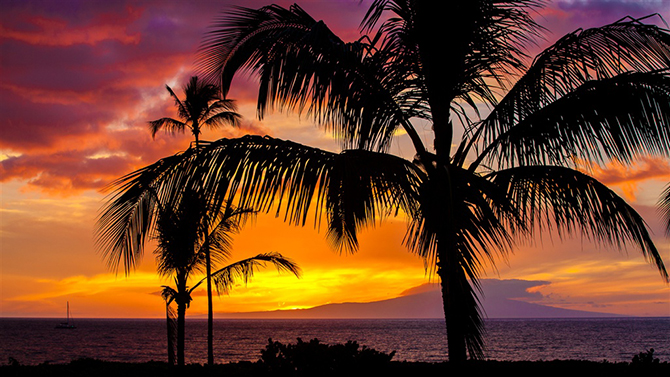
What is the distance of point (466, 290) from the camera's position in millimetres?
6797

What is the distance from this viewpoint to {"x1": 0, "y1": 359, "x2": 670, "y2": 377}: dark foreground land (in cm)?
636

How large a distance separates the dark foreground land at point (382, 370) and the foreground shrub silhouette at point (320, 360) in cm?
1

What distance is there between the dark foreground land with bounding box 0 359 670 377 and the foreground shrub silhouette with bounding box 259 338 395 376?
12 millimetres

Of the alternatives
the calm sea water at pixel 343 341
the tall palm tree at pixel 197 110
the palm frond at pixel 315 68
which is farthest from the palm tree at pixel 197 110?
the calm sea water at pixel 343 341

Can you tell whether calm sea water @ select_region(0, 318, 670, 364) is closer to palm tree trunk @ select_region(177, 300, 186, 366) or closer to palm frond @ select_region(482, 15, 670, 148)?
palm tree trunk @ select_region(177, 300, 186, 366)

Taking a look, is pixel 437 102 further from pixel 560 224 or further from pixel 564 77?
pixel 560 224

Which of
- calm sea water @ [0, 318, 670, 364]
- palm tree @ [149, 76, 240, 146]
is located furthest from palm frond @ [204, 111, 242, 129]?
calm sea water @ [0, 318, 670, 364]

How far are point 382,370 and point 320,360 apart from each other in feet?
2.58

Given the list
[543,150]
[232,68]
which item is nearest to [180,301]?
[232,68]

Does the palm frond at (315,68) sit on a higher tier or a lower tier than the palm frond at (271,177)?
higher

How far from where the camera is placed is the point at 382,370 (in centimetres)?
647

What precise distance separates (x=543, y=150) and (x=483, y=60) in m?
1.44

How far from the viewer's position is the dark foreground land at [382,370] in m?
6.36

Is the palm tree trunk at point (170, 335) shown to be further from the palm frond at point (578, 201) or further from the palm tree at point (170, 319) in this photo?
the palm frond at point (578, 201)
